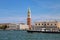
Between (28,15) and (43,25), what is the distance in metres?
26.2

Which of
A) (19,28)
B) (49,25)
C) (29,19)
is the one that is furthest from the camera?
(19,28)

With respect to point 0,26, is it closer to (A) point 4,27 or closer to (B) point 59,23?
(A) point 4,27

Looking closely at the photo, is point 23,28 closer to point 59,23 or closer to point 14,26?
point 14,26

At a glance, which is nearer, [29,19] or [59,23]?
[59,23]

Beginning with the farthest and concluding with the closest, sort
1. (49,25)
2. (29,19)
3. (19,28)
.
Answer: (19,28)
(29,19)
(49,25)

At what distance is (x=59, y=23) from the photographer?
11500 cm

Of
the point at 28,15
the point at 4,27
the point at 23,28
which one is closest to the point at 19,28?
the point at 23,28

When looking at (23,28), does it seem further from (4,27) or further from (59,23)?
(59,23)

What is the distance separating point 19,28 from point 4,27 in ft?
43.9

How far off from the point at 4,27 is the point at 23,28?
16.0 m

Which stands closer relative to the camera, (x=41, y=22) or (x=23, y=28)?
(x=41, y=22)

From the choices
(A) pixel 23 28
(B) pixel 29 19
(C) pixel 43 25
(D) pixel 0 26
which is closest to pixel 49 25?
(C) pixel 43 25

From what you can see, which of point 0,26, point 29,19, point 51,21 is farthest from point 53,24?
point 0,26

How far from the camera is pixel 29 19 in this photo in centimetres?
13300
